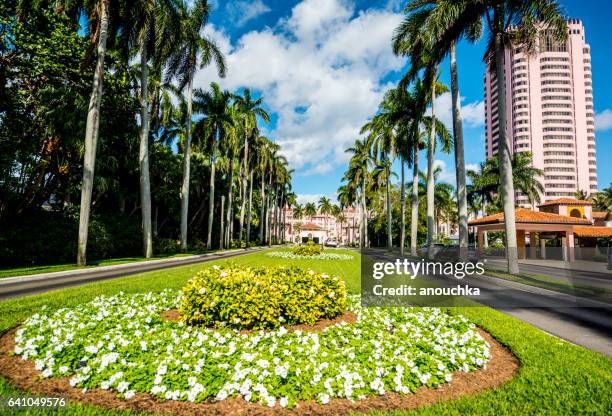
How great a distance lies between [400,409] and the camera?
12.0 ft

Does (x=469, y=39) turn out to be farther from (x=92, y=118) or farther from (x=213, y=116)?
(x=213, y=116)

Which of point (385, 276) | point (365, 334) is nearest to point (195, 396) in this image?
point (365, 334)

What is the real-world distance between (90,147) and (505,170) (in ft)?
72.4

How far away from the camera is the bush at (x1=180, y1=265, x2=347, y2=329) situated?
5.95 meters

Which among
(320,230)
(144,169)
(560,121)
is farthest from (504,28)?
(560,121)

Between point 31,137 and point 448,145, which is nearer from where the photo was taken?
point 31,137

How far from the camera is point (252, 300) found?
19.6ft

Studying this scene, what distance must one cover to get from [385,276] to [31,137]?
20785mm

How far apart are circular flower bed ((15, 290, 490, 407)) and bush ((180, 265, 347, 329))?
11.9 inches

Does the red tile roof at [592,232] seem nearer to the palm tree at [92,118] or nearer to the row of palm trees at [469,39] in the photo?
the row of palm trees at [469,39]

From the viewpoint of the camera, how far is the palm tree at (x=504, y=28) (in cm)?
1530

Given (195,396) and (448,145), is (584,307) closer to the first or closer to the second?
(195,396)

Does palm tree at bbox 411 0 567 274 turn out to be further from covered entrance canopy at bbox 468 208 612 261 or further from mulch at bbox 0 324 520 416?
covered entrance canopy at bbox 468 208 612 261

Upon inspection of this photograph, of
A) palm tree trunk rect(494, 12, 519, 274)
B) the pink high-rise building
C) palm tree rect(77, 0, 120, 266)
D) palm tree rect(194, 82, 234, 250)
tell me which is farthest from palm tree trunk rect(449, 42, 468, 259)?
the pink high-rise building
